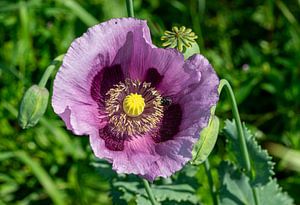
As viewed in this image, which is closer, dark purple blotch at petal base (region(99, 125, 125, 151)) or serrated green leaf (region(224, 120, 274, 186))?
dark purple blotch at petal base (region(99, 125, 125, 151))

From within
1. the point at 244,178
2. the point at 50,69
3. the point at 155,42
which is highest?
the point at 155,42

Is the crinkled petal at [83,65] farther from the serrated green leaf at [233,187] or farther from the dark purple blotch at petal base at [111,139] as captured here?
the serrated green leaf at [233,187]

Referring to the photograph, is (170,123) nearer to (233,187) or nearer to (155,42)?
(233,187)

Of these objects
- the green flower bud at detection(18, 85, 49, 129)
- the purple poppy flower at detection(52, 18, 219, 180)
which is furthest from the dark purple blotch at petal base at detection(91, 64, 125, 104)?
the green flower bud at detection(18, 85, 49, 129)

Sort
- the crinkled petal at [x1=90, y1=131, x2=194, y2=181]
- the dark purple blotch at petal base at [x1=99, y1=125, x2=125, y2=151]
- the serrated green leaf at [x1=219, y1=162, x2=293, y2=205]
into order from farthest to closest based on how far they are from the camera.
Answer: the serrated green leaf at [x1=219, y1=162, x2=293, y2=205] < the dark purple blotch at petal base at [x1=99, y1=125, x2=125, y2=151] < the crinkled petal at [x1=90, y1=131, x2=194, y2=181]

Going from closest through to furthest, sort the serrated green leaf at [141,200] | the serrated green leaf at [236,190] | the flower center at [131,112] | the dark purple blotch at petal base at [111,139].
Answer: the dark purple blotch at petal base at [111,139] < the flower center at [131,112] < the serrated green leaf at [141,200] < the serrated green leaf at [236,190]

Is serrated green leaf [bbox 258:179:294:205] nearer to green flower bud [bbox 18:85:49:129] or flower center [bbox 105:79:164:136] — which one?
flower center [bbox 105:79:164:136]

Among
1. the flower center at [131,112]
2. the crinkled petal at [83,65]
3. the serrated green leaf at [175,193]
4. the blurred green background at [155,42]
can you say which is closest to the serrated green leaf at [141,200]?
→ the serrated green leaf at [175,193]

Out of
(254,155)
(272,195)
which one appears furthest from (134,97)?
(272,195)
